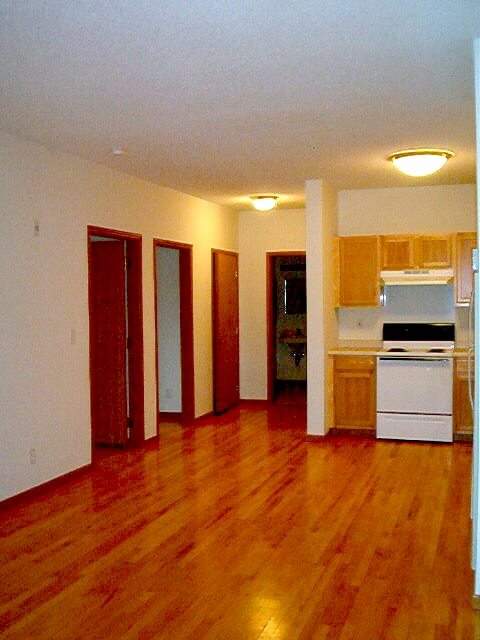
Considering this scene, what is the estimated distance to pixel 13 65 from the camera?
351 centimetres

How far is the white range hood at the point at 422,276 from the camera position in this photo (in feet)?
23.5

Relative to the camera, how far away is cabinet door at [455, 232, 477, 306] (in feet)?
23.3

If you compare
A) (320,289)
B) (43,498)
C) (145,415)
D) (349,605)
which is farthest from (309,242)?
(349,605)

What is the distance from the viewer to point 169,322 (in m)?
8.27

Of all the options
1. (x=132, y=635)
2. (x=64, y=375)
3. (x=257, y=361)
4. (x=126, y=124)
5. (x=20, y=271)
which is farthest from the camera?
(x=257, y=361)

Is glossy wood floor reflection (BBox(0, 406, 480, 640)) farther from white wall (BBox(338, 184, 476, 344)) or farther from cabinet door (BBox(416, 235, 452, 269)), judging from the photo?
cabinet door (BBox(416, 235, 452, 269))

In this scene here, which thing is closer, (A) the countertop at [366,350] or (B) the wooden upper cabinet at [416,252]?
(A) the countertop at [366,350]

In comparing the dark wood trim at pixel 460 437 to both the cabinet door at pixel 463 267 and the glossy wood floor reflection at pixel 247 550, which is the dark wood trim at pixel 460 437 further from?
the cabinet door at pixel 463 267

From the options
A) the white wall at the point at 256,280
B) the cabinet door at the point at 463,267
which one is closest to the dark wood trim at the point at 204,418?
the white wall at the point at 256,280

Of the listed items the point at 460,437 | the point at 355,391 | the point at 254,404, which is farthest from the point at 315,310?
the point at 254,404

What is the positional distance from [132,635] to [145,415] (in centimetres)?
393

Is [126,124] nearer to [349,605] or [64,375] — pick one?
[64,375]

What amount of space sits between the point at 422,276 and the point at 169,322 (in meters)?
2.99

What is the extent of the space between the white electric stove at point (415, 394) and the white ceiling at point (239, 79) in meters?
2.01
